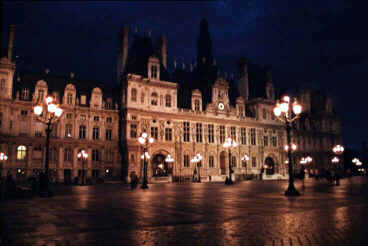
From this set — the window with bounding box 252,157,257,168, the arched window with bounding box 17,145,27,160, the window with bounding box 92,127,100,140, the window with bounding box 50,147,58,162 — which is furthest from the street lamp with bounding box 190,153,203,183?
the arched window with bounding box 17,145,27,160

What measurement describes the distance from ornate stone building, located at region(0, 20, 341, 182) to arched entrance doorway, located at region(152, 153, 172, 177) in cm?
17

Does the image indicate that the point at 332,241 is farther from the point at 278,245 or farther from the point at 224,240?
the point at 224,240

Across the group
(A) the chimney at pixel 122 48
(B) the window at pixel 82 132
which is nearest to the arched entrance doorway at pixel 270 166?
(A) the chimney at pixel 122 48

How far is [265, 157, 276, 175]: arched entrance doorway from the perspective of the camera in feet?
214

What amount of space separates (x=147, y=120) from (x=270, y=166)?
2936 cm

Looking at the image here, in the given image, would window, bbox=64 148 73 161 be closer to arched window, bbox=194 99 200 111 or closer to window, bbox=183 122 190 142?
window, bbox=183 122 190 142

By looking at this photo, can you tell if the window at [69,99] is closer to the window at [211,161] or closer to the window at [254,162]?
the window at [211,161]

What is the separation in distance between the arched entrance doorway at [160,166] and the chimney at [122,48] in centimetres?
1590

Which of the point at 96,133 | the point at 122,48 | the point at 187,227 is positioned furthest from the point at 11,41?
the point at 187,227

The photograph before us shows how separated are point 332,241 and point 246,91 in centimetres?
6241

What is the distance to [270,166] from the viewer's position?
65.9 m

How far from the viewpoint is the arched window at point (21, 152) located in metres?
43.1

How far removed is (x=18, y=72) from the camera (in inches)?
1849

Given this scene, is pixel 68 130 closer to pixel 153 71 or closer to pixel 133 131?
pixel 133 131
